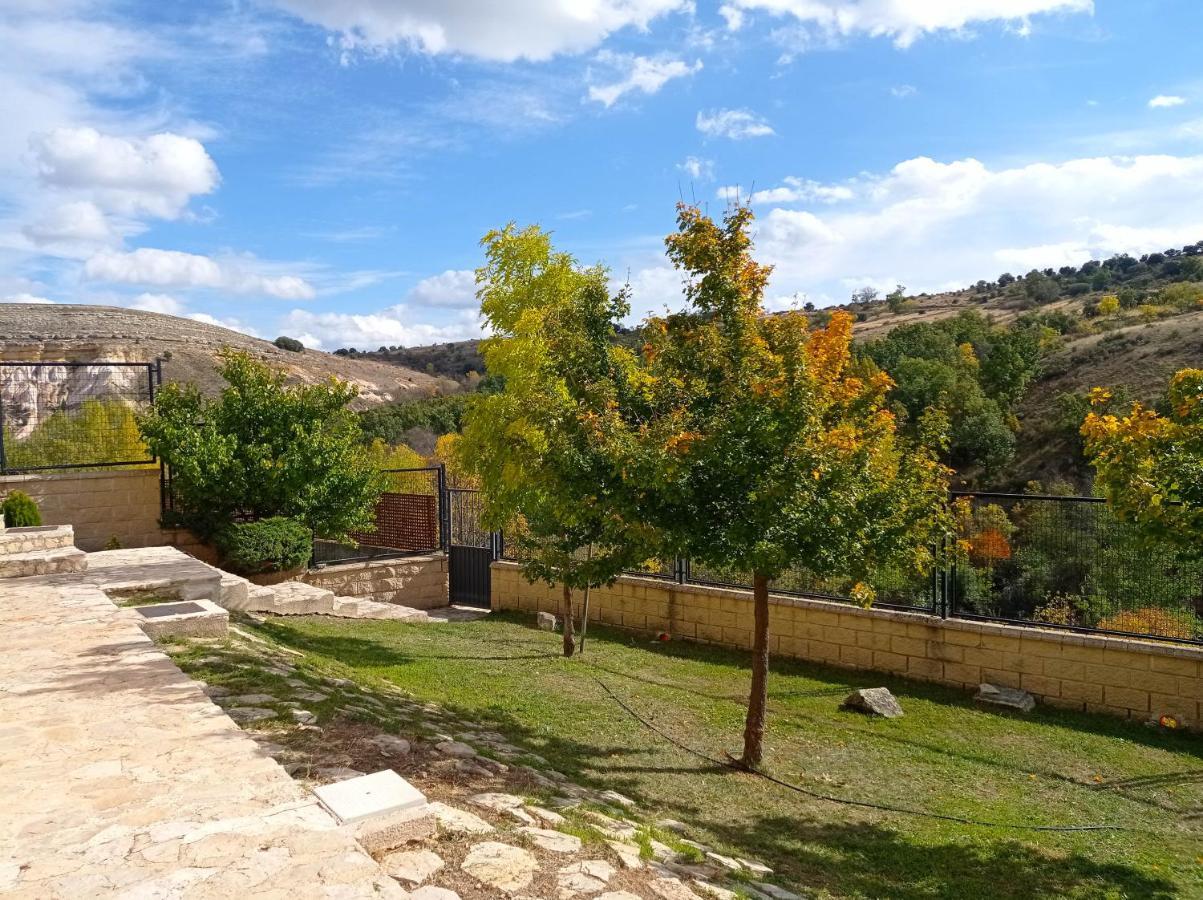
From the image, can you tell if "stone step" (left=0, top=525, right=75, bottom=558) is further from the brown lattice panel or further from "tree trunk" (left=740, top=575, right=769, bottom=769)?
"tree trunk" (left=740, top=575, right=769, bottom=769)

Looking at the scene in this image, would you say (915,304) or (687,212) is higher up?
(915,304)

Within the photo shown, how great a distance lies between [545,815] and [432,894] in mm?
1448

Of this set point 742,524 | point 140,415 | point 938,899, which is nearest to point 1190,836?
point 938,899

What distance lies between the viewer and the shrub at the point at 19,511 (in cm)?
1129

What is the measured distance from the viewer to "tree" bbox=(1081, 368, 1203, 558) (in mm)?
5566

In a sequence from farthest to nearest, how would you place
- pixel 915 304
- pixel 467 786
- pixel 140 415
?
pixel 915 304 → pixel 140 415 → pixel 467 786

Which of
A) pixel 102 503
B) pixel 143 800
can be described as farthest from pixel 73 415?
pixel 143 800

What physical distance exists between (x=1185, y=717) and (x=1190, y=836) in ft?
9.20

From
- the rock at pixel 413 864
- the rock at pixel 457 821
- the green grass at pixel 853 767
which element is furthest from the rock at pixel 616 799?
the rock at pixel 413 864

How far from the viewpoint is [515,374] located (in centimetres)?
1112

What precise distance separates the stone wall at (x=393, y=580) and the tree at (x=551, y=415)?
11.7ft

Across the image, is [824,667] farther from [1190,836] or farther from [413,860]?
[413,860]

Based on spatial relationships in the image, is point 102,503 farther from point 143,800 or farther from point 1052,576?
point 1052,576

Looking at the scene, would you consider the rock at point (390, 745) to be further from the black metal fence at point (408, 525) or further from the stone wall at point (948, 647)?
the black metal fence at point (408, 525)
